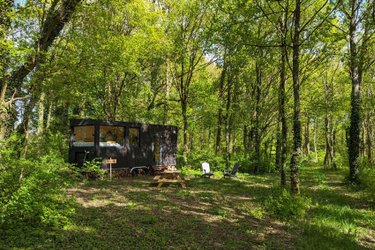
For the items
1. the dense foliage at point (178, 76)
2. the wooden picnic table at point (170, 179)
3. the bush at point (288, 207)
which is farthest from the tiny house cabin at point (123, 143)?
the bush at point (288, 207)

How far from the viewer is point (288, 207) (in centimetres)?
781

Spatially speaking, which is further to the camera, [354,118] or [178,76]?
[178,76]

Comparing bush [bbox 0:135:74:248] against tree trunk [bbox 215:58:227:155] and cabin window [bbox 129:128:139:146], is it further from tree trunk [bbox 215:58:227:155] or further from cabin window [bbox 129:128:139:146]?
tree trunk [bbox 215:58:227:155]

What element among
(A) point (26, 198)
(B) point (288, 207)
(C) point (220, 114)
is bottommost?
(B) point (288, 207)

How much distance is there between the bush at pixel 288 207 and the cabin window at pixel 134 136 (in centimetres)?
924

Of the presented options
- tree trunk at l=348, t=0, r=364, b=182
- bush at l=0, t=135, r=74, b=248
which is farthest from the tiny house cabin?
tree trunk at l=348, t=0, r=364, b=182

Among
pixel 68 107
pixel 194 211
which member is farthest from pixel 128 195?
pixel 68 107

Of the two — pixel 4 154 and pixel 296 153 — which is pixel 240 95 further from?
pixel 4 154

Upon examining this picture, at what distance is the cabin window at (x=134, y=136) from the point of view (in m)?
15.8

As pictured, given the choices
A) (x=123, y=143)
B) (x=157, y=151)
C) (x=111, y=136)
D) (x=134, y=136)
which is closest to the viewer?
(x=111, y=136)

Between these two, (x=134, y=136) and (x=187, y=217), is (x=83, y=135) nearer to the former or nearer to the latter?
(x=134, y=136)

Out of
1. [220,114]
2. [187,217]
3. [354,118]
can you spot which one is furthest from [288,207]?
[220,114]

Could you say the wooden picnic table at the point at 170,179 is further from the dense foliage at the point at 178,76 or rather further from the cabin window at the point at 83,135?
the cabin window at the point at 83,135

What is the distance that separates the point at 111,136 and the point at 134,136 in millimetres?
1660
